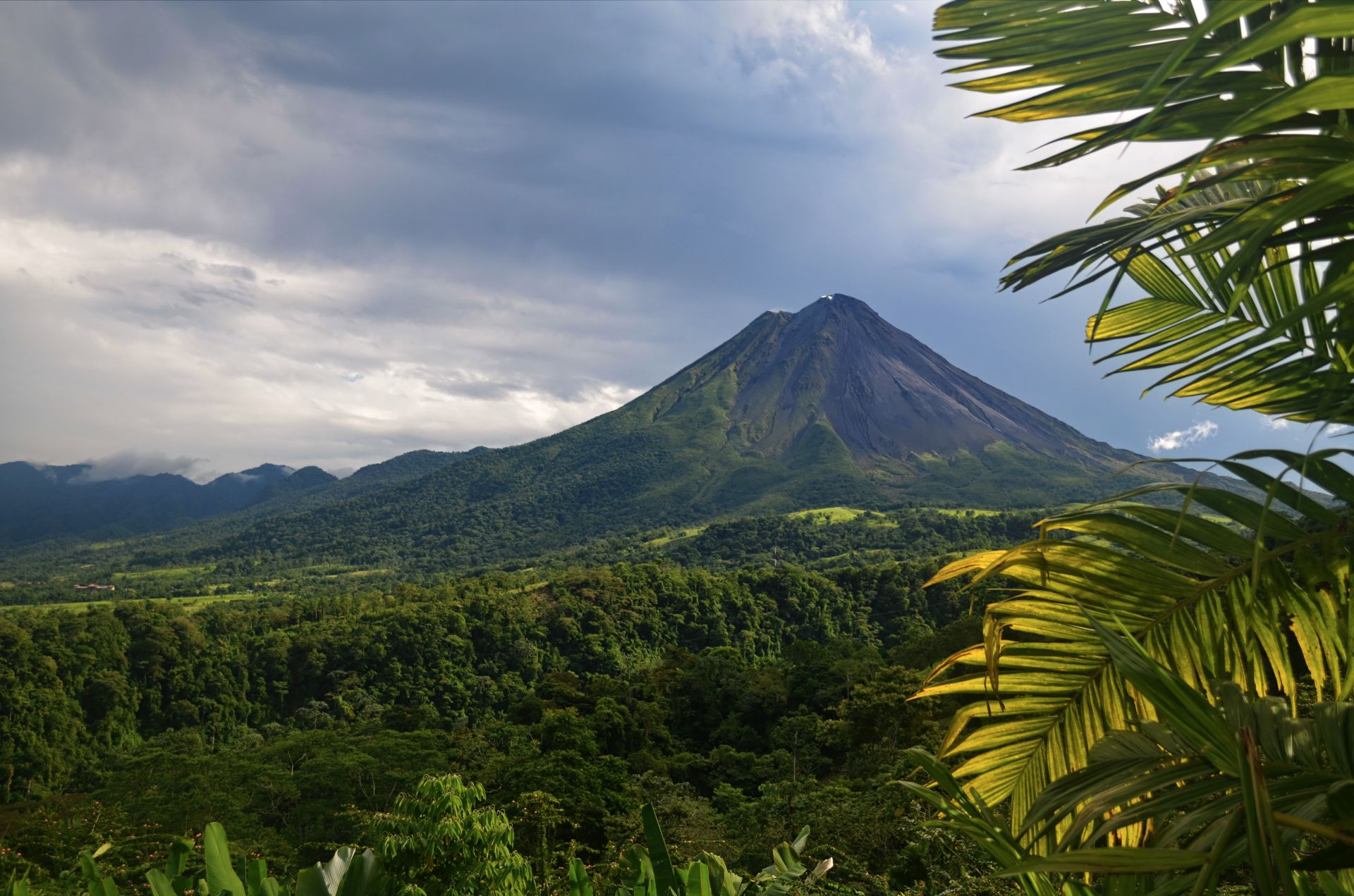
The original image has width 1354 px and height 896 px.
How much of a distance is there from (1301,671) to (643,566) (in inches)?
1341

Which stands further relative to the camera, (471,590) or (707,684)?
(471,590)

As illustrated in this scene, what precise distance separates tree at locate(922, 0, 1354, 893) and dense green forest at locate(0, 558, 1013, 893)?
25 centimetres

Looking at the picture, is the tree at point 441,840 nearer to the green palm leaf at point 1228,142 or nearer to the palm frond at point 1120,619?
the palm frond at point 1120,619

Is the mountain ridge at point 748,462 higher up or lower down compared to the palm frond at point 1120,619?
higher up

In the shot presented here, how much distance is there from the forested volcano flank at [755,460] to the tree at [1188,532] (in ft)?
252

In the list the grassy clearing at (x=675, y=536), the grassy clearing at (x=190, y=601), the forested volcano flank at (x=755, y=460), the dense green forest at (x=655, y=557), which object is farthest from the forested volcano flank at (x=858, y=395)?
the grassy clearing at (x=190, y=601)

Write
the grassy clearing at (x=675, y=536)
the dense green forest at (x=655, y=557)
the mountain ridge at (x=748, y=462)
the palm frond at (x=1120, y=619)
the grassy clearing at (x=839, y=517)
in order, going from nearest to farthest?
the palm frond at (x=1120, y=619) < the dense green forest at (x=655, y=557) < the grassy clearing at (x=839, y=517) < the grassy clearing at (x=675, y=536) < the mountain ridge at (x=748, y=462)

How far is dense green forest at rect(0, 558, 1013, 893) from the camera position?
1009cm

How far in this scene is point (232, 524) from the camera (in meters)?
120

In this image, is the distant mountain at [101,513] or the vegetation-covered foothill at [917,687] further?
the distant mountain at [101,513]

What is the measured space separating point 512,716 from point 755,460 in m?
80.9

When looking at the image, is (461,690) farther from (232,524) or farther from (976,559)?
(232,524)

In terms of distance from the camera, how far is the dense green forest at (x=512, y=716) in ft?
33.1

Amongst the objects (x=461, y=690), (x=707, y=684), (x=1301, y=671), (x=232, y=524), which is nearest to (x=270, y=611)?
(x=461, y=690)
